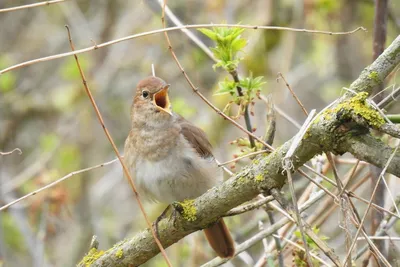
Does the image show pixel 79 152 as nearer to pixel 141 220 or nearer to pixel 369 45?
pixel 141 220

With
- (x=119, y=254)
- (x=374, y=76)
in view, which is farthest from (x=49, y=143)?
(x=374, y=76)

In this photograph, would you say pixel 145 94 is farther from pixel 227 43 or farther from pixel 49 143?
pixel 49 143

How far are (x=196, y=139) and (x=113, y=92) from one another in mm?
2782

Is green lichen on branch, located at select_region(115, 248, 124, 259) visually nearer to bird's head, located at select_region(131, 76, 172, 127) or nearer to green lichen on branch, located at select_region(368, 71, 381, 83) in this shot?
bird's head, located at select_region(131, 76, 172, 127)

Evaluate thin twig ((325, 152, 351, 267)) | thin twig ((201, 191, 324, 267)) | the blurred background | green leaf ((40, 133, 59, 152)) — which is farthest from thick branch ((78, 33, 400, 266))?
green leaf ((40, 133, 59, 152))

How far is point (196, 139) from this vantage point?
3262mm

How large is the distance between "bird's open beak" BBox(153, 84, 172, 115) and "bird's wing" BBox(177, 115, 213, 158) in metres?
0.11

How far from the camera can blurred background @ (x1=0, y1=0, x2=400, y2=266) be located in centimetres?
447

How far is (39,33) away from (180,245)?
3269 mm

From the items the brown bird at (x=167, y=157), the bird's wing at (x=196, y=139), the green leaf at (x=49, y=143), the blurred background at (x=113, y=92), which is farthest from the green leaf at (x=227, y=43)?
the green leaf at (x=49, y=143)

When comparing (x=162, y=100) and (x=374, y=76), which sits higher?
(x=162, y=100)

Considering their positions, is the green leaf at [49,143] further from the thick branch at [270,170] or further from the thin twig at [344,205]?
the thin twig at [344,205]

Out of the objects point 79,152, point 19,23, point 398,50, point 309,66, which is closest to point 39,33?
point 19,23

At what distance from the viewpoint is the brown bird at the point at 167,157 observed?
3066 mm
